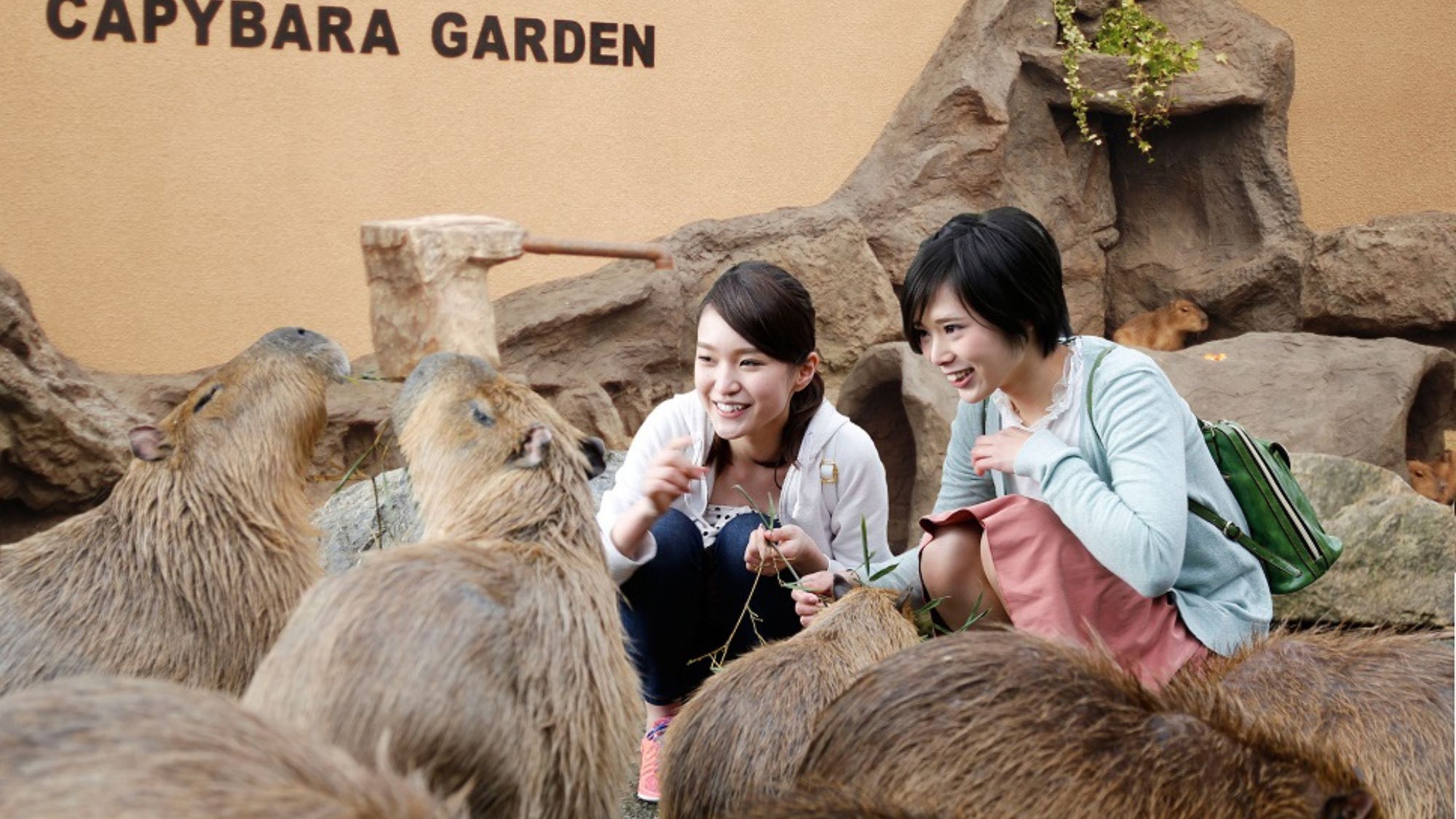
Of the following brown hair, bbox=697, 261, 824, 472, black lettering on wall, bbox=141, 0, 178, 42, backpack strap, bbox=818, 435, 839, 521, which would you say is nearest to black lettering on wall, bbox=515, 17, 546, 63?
black lettering on wall, bbox=141, 0, 178, 42

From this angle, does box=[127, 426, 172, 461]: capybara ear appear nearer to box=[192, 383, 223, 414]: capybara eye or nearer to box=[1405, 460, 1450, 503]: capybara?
box=[192, 383, 223, 414]: capybara eye

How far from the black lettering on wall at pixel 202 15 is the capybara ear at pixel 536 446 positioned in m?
3.61

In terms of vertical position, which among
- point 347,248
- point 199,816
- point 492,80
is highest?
point 492,80

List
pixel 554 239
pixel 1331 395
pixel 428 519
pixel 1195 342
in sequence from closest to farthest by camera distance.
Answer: pixel 428 519 < pixel 554 239 < pixel 1331 395 < pixel 1195 342

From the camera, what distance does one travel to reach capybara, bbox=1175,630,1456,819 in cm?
216

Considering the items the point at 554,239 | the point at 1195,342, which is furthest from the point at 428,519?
the point at 1195,342

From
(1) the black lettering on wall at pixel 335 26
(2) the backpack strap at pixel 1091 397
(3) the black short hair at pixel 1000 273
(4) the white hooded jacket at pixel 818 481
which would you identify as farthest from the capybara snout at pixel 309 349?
(1) the black lettering on wall at pixel 335 26

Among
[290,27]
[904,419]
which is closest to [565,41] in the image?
[290,27]

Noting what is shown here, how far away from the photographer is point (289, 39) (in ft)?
17.3

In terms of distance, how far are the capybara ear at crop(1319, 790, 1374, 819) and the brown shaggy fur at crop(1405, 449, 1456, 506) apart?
4.75m

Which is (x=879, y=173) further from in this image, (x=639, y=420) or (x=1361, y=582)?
(x=1361, y=582)

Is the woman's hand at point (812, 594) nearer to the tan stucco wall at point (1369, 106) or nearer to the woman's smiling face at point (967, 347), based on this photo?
the woman's smiling face at point (967, 347)

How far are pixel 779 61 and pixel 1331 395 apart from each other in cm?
281

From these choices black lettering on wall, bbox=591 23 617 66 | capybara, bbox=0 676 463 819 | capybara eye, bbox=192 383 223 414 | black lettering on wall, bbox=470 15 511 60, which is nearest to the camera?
capybara, bbox=0 676 463 819
